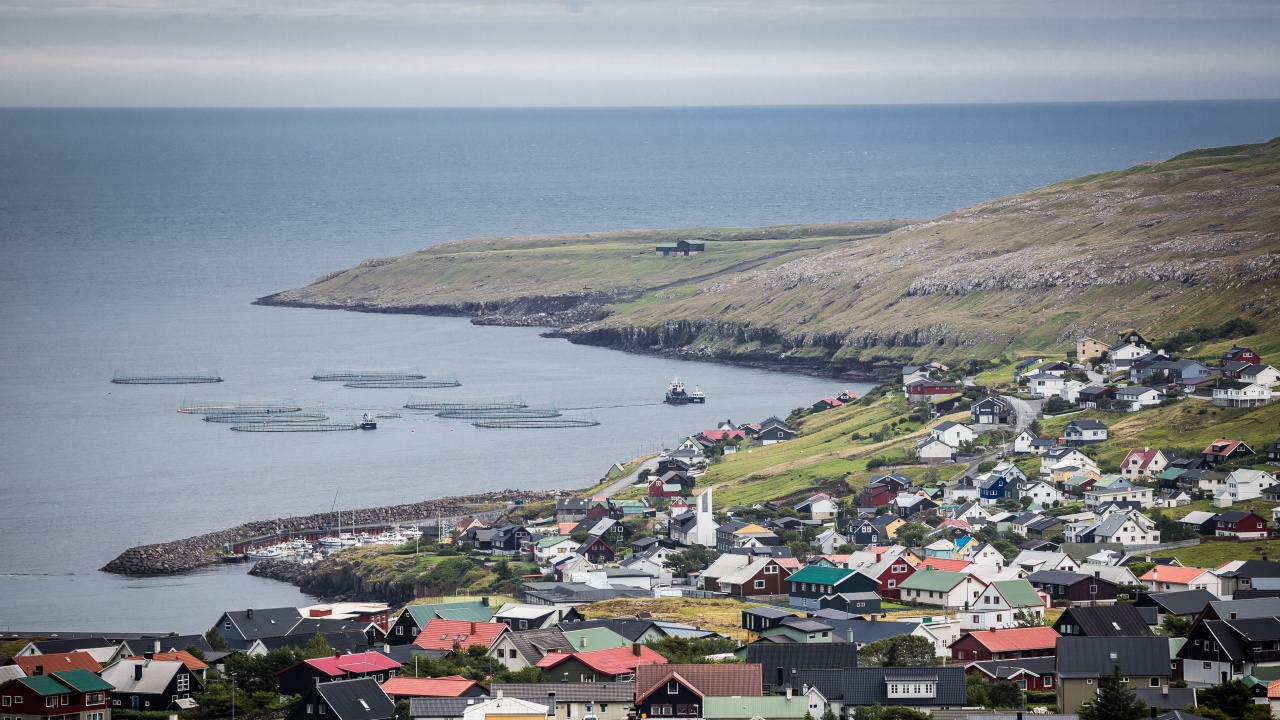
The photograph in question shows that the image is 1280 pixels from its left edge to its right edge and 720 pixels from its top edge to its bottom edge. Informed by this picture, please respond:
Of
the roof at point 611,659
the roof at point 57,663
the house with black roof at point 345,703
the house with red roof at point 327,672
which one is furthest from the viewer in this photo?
the house with red roof at point 327,672

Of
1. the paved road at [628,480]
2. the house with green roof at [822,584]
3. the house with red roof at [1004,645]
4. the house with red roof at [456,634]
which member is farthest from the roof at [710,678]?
the paved road at [628,480]

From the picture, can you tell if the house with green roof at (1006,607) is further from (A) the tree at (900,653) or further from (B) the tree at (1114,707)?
(B) the tree at (1114,707)

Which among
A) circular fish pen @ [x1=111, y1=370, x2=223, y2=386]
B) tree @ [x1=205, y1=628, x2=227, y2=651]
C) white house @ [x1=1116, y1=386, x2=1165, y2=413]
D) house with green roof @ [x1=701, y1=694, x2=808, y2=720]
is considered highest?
circular fish pen @ [x1=111, y1=370, x2=223, y2=386]

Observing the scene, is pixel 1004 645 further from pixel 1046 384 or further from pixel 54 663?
pixel 1046 384

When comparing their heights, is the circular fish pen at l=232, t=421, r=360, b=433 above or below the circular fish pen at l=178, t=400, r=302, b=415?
below

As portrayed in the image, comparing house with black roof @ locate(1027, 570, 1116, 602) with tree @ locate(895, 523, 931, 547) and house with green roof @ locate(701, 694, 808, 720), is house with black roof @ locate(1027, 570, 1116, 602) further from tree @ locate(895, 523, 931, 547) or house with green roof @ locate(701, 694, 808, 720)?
house with green roof @ locate(701, 694, 808, 720)

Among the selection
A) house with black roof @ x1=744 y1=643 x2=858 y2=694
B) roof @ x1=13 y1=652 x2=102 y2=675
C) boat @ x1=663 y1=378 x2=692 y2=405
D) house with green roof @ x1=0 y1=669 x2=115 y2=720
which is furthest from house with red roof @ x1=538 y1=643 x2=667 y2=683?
boat @ x1=663 y1=378 x2=692 y2=405

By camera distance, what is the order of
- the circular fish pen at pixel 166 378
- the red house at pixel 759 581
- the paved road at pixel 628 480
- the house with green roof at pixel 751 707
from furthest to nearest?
the circular fish pen at pixel 166 378 < the paved road at pixel 628 480 < the red house at pixel 759 581 < the house with green roof at pixel 751 707
